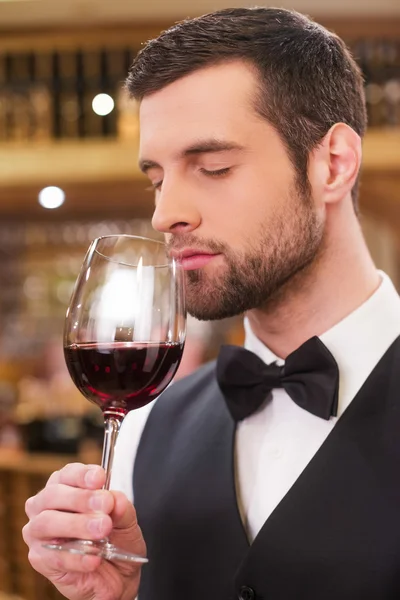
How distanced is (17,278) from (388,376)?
230 inches

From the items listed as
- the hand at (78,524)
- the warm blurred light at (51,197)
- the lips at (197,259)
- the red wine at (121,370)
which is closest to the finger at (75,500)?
the hand at (78,524)

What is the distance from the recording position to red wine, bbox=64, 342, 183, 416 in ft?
3.83

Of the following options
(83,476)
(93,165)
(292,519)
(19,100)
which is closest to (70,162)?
(93,165)

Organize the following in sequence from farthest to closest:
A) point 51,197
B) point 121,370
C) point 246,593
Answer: point 51,197, point 246,593, point 121,370

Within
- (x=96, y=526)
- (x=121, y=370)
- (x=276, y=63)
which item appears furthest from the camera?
(x=276, y=63)

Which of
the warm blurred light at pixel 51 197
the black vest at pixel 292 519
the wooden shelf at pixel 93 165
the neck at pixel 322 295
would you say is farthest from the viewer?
the warm blurred light at pixel 51 197

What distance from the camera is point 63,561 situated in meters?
1.10

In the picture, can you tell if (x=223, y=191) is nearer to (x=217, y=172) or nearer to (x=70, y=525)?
(x=217, y=172)

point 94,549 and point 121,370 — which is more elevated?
point 121,370

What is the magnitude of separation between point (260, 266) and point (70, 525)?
584mm

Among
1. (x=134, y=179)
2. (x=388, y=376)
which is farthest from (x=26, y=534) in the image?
(x=134, y=179)

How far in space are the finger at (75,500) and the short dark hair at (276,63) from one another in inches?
28.2

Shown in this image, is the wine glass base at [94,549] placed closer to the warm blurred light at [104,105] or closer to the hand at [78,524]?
the hand at [78,524]

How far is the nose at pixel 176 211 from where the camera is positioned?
1401mm
